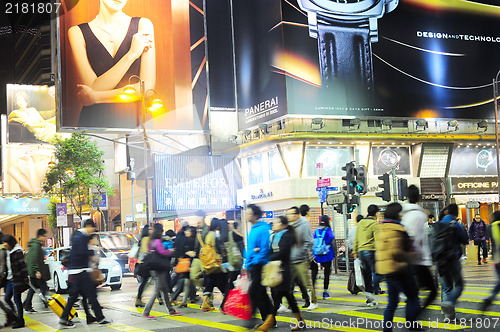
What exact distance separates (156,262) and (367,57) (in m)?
27.4

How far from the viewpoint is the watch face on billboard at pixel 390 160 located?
37.3 meters

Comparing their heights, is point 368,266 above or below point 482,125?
below

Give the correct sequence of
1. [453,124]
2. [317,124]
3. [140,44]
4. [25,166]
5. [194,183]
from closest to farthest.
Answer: [140,44], [317,124], [453,124], [194,183], [25,166]

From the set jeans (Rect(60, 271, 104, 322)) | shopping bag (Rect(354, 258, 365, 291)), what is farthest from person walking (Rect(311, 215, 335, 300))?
jeans (Rect(60, 271, 104, 322))

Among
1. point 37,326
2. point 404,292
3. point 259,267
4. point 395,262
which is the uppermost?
point 395,262

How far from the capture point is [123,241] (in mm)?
28719

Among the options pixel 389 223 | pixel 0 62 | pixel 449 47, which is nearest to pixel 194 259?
pixel 389 223

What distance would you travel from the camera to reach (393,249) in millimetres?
8156

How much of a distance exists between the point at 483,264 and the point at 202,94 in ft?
55.4

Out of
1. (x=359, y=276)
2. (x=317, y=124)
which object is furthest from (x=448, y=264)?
(x=317, y=124)

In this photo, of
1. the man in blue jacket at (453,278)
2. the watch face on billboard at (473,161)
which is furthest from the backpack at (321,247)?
the watch face on billboard at (473,161)

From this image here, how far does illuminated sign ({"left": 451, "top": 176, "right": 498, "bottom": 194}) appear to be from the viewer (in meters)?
38.8

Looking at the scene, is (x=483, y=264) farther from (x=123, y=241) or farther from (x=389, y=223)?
(x=389, y=223)

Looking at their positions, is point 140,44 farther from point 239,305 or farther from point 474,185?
point 239,305
